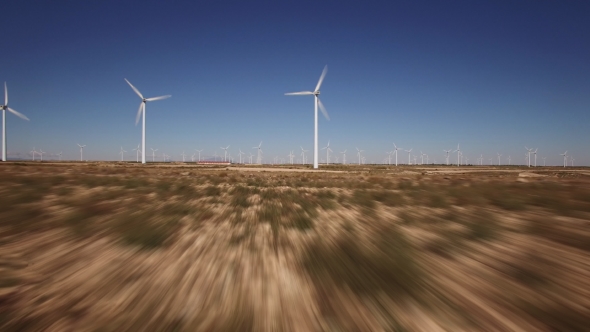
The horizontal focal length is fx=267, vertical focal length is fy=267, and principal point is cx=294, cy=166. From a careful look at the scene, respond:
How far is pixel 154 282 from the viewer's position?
3482 mm

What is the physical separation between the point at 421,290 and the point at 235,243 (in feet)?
11.2

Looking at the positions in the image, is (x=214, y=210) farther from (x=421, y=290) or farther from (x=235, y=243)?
(x=421, y=290)

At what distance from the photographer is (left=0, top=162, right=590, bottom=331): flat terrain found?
103 inches

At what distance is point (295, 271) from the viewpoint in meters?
3.96

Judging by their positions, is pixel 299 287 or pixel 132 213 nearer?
pixel 299 287

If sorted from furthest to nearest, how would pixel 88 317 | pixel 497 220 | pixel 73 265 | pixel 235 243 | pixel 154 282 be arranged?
pixel 497 220
pixel 235 243
pixel 73 265
pixel 154 282
pixel 88 317

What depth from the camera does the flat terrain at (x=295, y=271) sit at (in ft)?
8.61

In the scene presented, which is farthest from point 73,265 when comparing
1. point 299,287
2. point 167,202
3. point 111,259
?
point 167,202

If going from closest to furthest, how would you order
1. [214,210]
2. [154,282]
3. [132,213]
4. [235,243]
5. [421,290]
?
[421,290] → [154,282] → [235,243] → [132,213] → [214,210]

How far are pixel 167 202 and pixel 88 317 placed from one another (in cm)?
746

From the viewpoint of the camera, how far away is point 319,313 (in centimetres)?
279

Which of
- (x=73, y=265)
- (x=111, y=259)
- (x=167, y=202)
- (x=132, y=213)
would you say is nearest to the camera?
Result: (x=73, y=265)

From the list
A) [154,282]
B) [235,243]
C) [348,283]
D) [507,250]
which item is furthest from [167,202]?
[507,250]

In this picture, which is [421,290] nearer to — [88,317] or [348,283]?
[348,283]
